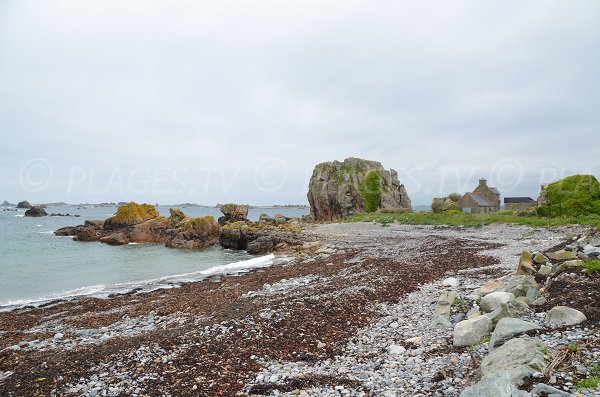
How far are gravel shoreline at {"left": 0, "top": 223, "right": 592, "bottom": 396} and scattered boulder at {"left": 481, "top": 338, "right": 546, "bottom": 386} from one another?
490 millimetres

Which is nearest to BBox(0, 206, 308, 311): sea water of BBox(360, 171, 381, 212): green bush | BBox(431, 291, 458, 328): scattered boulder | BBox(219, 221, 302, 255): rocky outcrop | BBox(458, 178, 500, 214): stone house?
BBox(219, 221, 302, 255): rocky outcrop

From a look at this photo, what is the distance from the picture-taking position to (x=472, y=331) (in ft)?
21.5

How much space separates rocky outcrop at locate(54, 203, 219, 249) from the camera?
43094 millimetres

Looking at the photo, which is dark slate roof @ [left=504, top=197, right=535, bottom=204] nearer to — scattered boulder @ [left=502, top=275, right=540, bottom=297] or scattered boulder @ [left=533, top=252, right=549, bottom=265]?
scattered boulder @ [left=533, top=252, right=549, bottom=265]

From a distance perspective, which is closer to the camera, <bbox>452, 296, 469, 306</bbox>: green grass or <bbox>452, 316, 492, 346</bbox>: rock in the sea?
<bbox>452, 316, 492, 346</bbox>: rock in the sea

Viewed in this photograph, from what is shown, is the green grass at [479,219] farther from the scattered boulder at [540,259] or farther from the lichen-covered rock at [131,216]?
the lichen-covered rock at [131,216]

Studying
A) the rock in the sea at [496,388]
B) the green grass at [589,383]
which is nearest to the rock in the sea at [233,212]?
the rock in the sea at [496,388]

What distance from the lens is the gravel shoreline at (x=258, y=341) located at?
6039 millimetres

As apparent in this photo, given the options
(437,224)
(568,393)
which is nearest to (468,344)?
(568,393)

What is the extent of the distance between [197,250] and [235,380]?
33.1 meters

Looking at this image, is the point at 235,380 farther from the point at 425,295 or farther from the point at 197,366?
the point at 425,295

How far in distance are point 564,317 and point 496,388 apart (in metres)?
2.97

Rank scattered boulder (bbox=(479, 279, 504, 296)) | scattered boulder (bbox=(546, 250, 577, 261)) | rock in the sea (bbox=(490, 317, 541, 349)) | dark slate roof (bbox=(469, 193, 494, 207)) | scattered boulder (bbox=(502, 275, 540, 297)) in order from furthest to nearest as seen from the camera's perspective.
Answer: dark slate roof (bbox=(469, 193, 494, 207)) → scattered boulder (bbox=(546, 250, 577, 261)) → scattered boulder (bbox=(479, 279, 504, 296)) → scattered boulder (bbox=(502, 275, 540, 297)) → rock in the sea (bbox=(490, 317, 541, 349))

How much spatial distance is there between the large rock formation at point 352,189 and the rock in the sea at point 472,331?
5236 centimetres
